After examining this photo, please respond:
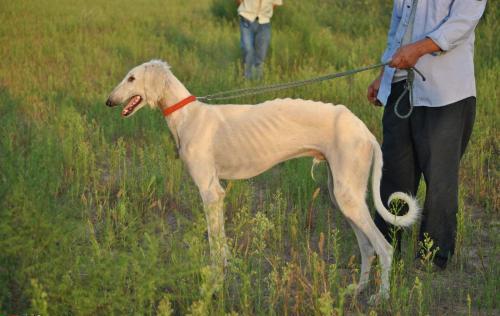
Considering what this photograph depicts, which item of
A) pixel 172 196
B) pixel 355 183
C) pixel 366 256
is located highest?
pixel 355 183

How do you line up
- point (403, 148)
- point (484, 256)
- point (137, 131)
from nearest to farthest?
1. point (403, 148)
2. point (484, 256)
3. point (137, 131)

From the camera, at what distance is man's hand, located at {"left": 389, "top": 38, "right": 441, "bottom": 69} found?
411 cm

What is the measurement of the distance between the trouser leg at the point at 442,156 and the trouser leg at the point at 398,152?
0.08m

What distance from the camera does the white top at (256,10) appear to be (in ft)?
32.7

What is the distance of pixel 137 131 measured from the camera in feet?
24.4

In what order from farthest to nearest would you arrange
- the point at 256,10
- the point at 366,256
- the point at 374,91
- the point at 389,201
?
the point at 256,10 < the point at 374,91 < the point at 366,256 < the point at 389,201

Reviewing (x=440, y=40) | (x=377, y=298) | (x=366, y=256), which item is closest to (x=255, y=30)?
(x=440, y=40)

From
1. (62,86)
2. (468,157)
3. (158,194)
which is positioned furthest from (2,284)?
(62,86)

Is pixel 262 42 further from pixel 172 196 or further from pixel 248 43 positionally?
pixel 172 196

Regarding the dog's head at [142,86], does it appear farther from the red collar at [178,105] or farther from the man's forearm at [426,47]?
the man's forearm at [426,47]

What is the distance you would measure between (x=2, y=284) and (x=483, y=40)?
8.40 m

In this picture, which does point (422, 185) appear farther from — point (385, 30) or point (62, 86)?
point (385, 30)

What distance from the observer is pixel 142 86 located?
4.57 meters

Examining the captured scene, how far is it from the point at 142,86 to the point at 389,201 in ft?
5.56
